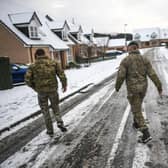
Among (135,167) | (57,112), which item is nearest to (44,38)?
(57,112)

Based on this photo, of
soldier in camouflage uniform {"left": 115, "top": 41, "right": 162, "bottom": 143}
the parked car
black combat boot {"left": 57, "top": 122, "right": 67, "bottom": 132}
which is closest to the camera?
soldier in camouflage uniform {"left": 115, "top": 41, "right": 162, "bottom": 143}

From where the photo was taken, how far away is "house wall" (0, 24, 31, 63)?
2500 centimetres

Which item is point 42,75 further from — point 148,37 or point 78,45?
point 148,37

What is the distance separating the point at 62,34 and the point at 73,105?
27224 mm

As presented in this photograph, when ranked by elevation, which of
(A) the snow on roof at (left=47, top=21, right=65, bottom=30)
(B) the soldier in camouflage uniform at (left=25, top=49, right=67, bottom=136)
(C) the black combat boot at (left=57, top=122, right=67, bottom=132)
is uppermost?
(A) the snow on roof at (left=47, top=21, right=65, bottom=30)

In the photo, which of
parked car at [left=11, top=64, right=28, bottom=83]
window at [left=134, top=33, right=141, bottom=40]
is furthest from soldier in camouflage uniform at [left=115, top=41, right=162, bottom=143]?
window at [left=134, top=33, right=141, bottom=40]

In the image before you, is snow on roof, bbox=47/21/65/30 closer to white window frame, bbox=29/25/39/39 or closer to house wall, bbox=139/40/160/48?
white window frame, bbox=29/25/39/39

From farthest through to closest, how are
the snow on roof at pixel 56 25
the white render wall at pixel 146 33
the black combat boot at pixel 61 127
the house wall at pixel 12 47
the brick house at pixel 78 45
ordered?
the white render wall at pixel 146 33 < the brick house at pixel 78 45 < the snow on roof at pixel 56 25 < the house wall at pixel 12 47 < the black combat boot at pixel 61 127

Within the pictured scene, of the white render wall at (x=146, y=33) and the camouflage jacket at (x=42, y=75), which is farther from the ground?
the white render wall at (x=146, y=33)

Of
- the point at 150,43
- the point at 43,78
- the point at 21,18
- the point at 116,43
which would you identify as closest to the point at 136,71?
the point at 43,78

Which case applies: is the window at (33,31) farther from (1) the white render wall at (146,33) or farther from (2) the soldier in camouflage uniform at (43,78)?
(1) the white render wall at (146,33)

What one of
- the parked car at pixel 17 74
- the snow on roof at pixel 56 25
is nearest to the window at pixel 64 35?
the snow on roof at pixel 56 25

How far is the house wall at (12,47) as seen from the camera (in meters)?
25.0

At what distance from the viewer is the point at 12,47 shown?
83.1ft
